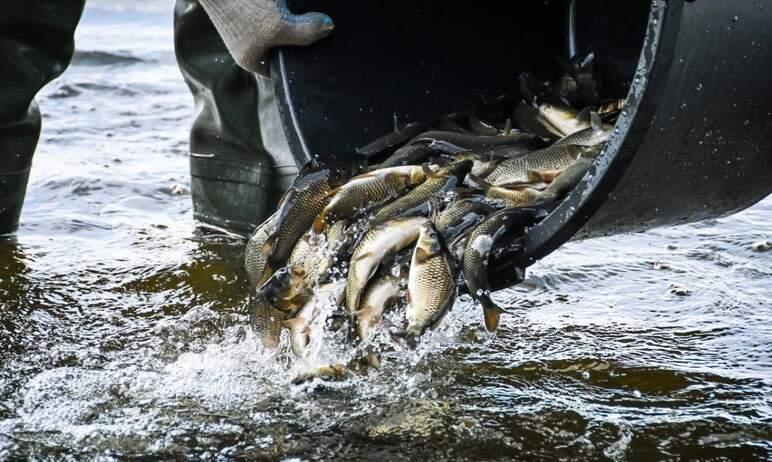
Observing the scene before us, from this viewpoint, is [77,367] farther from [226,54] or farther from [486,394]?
[226,54]

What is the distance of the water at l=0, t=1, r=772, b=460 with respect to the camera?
128 inches

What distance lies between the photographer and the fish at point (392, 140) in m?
3.92

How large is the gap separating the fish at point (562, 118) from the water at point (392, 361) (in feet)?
2.21

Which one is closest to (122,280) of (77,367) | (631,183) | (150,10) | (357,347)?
(77,367)

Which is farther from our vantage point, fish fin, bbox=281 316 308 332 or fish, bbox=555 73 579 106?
fish, bbox=555 73 579 106

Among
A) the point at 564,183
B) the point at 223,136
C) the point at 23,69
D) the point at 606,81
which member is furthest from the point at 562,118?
the point at 23,69

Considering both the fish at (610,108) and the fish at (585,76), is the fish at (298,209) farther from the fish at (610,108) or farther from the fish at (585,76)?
the fish at (585,76)

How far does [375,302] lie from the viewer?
3.36 meters

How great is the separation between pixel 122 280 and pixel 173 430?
1.54 m

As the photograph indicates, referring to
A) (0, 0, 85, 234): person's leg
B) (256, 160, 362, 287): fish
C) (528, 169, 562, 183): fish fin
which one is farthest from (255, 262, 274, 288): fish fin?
(0, 0, 85, 234): person's leg

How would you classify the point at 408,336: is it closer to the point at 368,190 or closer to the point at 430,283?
the point at 430,283

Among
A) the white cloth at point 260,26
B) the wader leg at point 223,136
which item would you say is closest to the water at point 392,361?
the wader leg at point 223,136

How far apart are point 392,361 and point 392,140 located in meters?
0.71

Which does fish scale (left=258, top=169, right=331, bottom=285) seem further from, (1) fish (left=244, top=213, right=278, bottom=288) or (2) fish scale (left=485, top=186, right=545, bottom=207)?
(2) fish scale (left=485, top=186, right=545, bottom=207)
